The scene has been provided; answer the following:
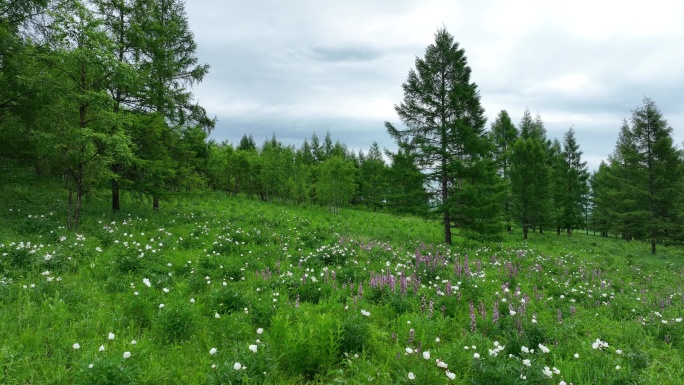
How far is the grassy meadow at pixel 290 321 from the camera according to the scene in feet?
11.8

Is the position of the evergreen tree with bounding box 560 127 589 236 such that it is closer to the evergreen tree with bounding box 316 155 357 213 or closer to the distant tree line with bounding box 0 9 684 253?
the distant tree line with bounding box 0 9 684 253

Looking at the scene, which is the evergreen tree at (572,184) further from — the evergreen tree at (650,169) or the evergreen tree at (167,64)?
the evergreen tree at (167,64)

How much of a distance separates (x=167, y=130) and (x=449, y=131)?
14779 mm

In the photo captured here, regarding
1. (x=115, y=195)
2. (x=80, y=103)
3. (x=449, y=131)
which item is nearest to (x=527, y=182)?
(x=449, y=131)

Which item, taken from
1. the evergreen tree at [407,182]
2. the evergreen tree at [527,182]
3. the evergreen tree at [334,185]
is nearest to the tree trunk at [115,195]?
the evergreen tree at [407,182]

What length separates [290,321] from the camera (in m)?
4.78

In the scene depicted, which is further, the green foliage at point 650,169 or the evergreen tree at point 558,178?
the evergreen tree at point 558,178

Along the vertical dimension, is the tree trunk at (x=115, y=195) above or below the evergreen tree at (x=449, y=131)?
below

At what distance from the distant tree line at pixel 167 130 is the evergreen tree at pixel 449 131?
0.06m

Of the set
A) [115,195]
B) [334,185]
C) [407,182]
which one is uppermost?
[334,185]

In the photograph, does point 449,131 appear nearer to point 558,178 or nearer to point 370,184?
point 558,178

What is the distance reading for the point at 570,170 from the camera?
36.9m

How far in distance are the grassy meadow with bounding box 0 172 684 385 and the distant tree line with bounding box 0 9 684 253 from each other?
12.2 ft

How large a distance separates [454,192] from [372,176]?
34.6 meters
